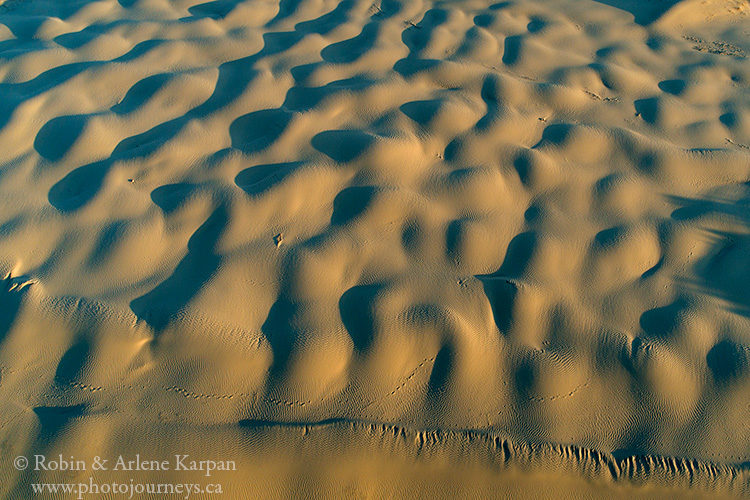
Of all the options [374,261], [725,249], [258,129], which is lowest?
[725,249]

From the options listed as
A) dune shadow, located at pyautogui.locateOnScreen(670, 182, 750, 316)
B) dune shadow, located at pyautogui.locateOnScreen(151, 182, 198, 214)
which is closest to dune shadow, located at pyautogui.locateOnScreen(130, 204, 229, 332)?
dune shadow, located at pyautogui.locateOnScreen(151, 182, 198, 214)

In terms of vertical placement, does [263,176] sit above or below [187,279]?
above

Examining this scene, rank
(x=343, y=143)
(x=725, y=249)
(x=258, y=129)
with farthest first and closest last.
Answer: (x=258, y=129) → (x=343, y=143) → (x=725, y=249)

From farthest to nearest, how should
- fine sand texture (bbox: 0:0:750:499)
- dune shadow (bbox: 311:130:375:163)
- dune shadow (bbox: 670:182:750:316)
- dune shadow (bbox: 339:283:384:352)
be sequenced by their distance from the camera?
1. dune shadow (bbox: 311:130:375:163)
2. dune shadow (bbox: 670:182:750:316)
3. dune shadow (bbox: 339:283:384:352)
4. fine sand texture (bbox: 0:0:750:499)

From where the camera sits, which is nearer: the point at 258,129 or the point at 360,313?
the point at 360,313

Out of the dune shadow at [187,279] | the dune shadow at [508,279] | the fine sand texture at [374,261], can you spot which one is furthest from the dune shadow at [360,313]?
the dune shadow at [187,279]

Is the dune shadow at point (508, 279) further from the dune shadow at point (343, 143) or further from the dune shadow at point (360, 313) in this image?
the dune shadow at point (343, 143)

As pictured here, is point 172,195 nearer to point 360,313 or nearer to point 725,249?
point 360,313

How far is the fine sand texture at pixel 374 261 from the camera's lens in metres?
1.86

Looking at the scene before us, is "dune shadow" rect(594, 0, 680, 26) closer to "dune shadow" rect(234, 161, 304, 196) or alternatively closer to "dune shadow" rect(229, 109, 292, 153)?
"dune shadow" rect(229, 109, 292, 153)

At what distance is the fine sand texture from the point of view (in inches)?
73.3

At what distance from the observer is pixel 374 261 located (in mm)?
2336

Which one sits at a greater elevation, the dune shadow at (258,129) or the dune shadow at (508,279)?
the dune shadow at (258,129)

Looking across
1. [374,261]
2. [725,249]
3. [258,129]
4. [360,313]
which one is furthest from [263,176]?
[725,249]
